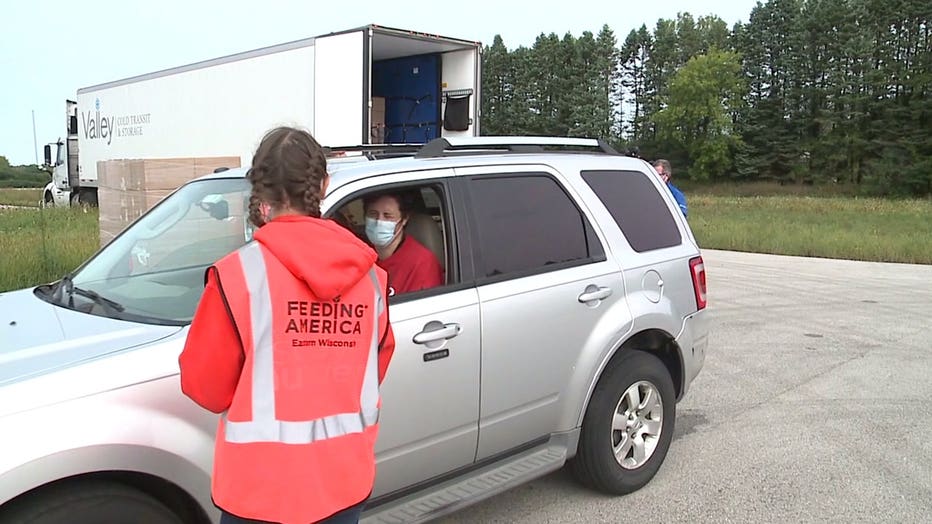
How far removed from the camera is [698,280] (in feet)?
15.0

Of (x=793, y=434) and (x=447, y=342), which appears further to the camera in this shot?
(x=793, y=434)

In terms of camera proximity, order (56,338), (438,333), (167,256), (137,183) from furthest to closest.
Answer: (137,183) < (167,256) < (438,333) < (56,338)

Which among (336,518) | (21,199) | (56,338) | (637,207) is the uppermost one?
(637,207)

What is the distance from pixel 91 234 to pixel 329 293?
36.2 feet

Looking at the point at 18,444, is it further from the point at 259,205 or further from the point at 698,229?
the point at 698,229

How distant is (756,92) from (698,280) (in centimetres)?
7584

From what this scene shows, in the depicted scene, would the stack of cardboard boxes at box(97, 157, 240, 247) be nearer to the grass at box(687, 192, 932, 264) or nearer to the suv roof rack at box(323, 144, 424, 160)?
the suv roof rack at box(323, 144, 424, 160)

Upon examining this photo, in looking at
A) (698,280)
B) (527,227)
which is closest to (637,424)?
(698,280)

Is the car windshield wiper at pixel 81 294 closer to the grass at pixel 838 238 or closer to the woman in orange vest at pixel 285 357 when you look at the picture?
the woman in orange vest at pixel 285 357

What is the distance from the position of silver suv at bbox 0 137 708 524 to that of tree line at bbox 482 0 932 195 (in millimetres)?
57070

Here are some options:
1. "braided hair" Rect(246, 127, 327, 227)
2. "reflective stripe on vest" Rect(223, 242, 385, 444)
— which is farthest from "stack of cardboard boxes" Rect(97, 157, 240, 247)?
"reflective stripe on vest" Rect(223, 242, 385, 444)

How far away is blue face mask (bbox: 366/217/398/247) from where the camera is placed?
3.52 m

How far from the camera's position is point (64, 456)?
213 cm

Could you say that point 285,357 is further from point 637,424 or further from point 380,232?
point 637,424
